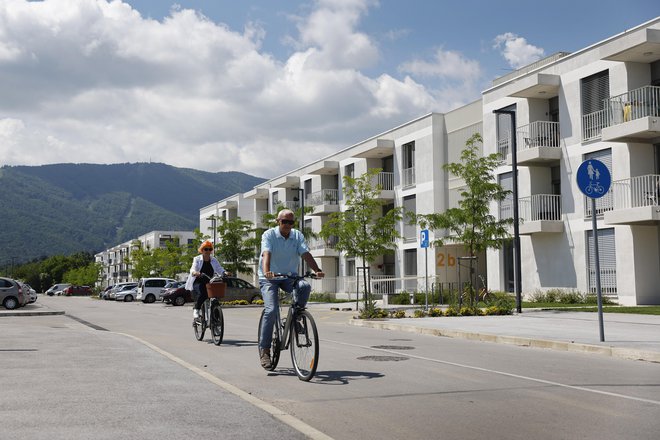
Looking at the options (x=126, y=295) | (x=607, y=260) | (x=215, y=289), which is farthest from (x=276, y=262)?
(x=126, y=295)

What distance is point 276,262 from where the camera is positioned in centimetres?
858

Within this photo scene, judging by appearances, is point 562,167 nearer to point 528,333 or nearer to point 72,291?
point 528,333

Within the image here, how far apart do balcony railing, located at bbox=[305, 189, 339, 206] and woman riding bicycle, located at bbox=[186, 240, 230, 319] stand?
39239 mm

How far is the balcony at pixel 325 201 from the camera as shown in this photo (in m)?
51.7

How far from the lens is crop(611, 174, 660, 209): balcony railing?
26.0 meters

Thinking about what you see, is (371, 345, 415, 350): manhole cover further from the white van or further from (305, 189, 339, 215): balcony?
the white van

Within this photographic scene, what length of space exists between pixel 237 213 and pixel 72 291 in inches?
1186

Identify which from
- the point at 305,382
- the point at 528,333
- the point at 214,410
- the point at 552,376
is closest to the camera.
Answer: the point at 214,410

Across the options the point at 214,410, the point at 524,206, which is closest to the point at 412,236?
the point at 524,206

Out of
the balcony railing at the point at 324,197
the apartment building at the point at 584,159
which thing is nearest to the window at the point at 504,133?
the apartment building at the point at 584,159

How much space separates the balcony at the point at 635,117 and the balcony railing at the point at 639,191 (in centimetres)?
155

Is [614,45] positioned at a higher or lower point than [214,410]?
higher

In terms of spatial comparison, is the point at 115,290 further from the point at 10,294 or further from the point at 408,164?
the point at 408,164

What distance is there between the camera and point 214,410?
245 inches
